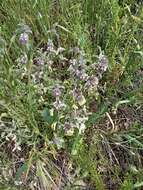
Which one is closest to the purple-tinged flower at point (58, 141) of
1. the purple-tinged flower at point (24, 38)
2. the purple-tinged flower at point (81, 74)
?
the purple-tinged flower at point (81, 74)

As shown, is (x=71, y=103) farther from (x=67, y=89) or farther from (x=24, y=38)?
Result: (x=24, y=38)

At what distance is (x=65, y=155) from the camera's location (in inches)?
66.9

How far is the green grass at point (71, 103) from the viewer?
161cm

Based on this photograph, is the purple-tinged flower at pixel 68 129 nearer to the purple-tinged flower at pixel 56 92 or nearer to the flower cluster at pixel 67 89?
the flower cluster at pixel 67 89

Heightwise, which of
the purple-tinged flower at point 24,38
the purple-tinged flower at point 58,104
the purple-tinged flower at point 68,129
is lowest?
the purple-tinged flower at point 68,129

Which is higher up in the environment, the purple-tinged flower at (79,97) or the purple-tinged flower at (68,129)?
Answer: the purple-tinged flower at (79,97)

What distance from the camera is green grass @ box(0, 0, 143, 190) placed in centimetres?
161

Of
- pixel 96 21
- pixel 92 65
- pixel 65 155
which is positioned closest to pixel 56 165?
pixel 65 155

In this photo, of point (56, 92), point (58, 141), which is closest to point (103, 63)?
point (56, 92)

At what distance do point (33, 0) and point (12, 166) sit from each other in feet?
2.07

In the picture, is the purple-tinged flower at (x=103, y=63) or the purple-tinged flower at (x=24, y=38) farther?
the purple-tinged flower at (x=103, y=63)

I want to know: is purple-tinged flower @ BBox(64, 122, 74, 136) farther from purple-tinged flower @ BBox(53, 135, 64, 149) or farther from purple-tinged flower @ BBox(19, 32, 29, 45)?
purple-tinged flower @ BBox(19, 32, 29, 45)

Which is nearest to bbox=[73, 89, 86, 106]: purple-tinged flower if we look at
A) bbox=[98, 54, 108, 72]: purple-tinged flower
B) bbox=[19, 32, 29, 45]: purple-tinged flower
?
bbox=[98, 54, 108, 72]: purple-tinged flower

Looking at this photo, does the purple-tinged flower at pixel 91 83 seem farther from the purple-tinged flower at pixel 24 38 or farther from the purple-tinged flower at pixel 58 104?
the purple-tinged flower at pixel 24 38
